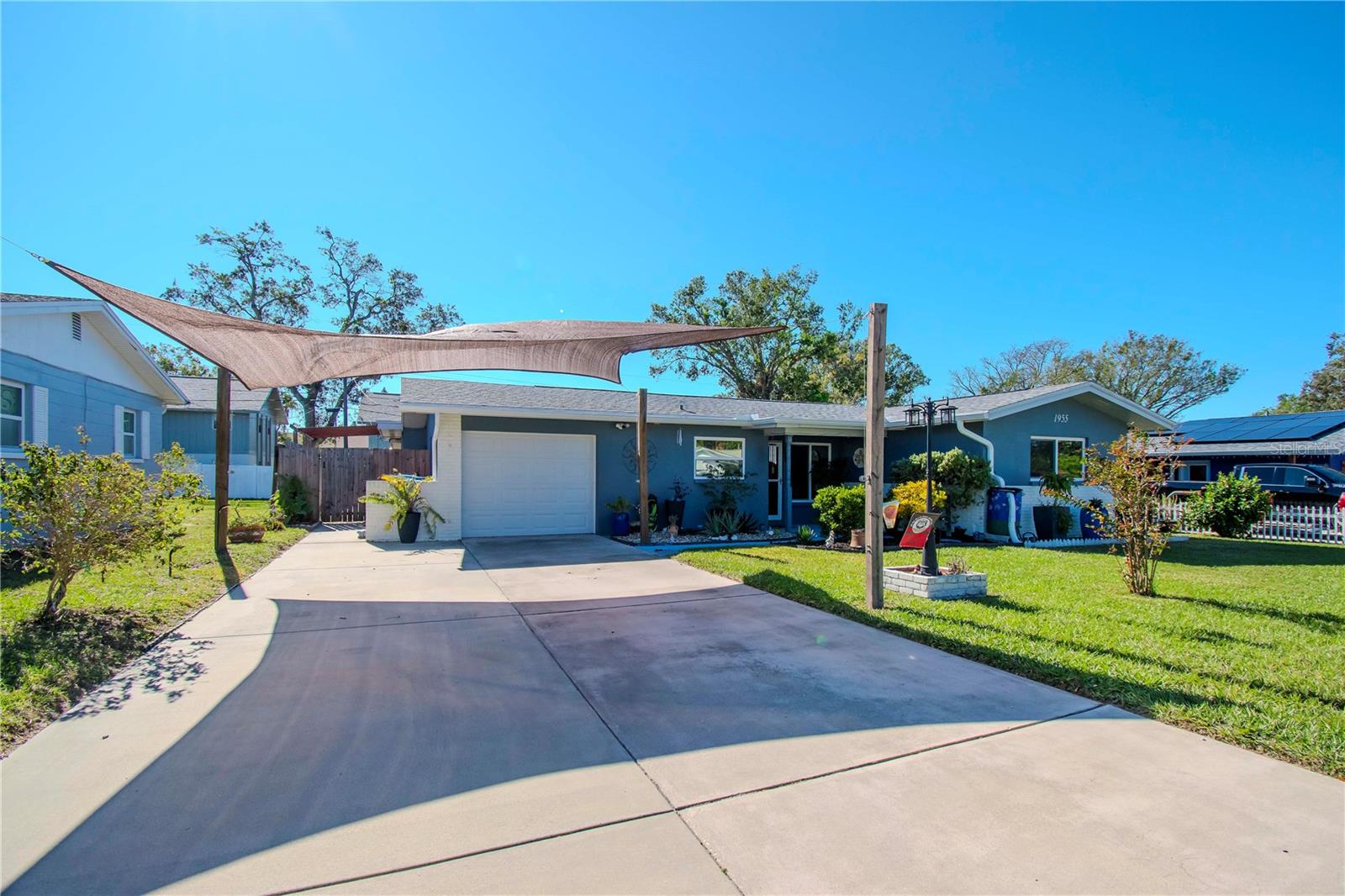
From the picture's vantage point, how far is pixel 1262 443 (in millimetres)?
18875

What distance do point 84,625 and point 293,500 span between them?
9.85 meters

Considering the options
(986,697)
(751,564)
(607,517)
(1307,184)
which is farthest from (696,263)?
(986,697)

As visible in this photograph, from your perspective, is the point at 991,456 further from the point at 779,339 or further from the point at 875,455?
the point at 779,339

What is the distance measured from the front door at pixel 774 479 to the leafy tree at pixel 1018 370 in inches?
980

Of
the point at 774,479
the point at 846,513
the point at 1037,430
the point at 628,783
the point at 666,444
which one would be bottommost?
the point at 628,783

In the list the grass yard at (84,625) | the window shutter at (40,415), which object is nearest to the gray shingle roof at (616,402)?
the grass yard at (84,625)

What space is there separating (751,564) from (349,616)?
4864 millimetres

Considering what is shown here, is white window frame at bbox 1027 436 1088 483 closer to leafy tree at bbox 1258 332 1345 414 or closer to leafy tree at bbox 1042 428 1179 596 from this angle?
leafy tree at bbox 1042 428 1179 596

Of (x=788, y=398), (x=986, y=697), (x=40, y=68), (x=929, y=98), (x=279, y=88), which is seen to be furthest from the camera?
(x=788, y=398)

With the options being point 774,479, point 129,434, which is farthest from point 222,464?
point 774,479

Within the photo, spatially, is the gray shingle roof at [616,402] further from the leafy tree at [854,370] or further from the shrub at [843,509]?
the leafy tree at [854,370]

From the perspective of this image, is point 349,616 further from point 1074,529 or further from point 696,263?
point 696,263

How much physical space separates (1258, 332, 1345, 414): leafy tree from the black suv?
774 inches

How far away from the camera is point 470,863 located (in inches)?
83.7
